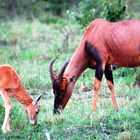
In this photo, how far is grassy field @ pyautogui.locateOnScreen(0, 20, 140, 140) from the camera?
33.9 feet

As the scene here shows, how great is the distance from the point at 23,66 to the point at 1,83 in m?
6.17

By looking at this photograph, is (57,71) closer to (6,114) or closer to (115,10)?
(115,10)

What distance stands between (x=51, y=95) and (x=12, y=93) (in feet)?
8.95

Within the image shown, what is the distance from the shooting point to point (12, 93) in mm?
11664

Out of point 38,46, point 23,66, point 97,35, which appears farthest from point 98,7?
point 97,35

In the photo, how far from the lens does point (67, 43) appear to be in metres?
19.7

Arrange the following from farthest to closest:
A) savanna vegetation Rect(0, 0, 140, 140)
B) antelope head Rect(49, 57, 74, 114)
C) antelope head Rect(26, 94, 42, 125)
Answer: antelope head Rect(49, 57, 74, 114), antelope head Rect(26, 94, 42, 125), savanna vegetation Rect(0, 0, 140, 140)

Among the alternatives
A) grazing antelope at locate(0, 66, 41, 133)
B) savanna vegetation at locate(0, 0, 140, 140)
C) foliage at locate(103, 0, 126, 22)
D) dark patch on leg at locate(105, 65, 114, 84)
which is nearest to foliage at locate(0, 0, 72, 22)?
savanna vegetation at locate(0, 0, 140, 140)

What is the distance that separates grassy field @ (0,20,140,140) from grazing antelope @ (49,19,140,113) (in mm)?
470

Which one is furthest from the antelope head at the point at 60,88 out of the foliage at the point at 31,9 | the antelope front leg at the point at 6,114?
the foliage at the point at 31,9

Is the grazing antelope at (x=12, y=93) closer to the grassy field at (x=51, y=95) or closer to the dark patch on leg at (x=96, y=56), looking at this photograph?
the grassy field at (x=51, y=95)

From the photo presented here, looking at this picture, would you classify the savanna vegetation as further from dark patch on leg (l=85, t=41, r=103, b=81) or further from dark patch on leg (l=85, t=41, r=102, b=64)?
dark patch on leg (l=85, t=41, r=102, b=64)

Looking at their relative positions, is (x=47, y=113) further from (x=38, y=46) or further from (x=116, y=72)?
(x=38, y=46)

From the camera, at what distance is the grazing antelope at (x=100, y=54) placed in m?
12.5
